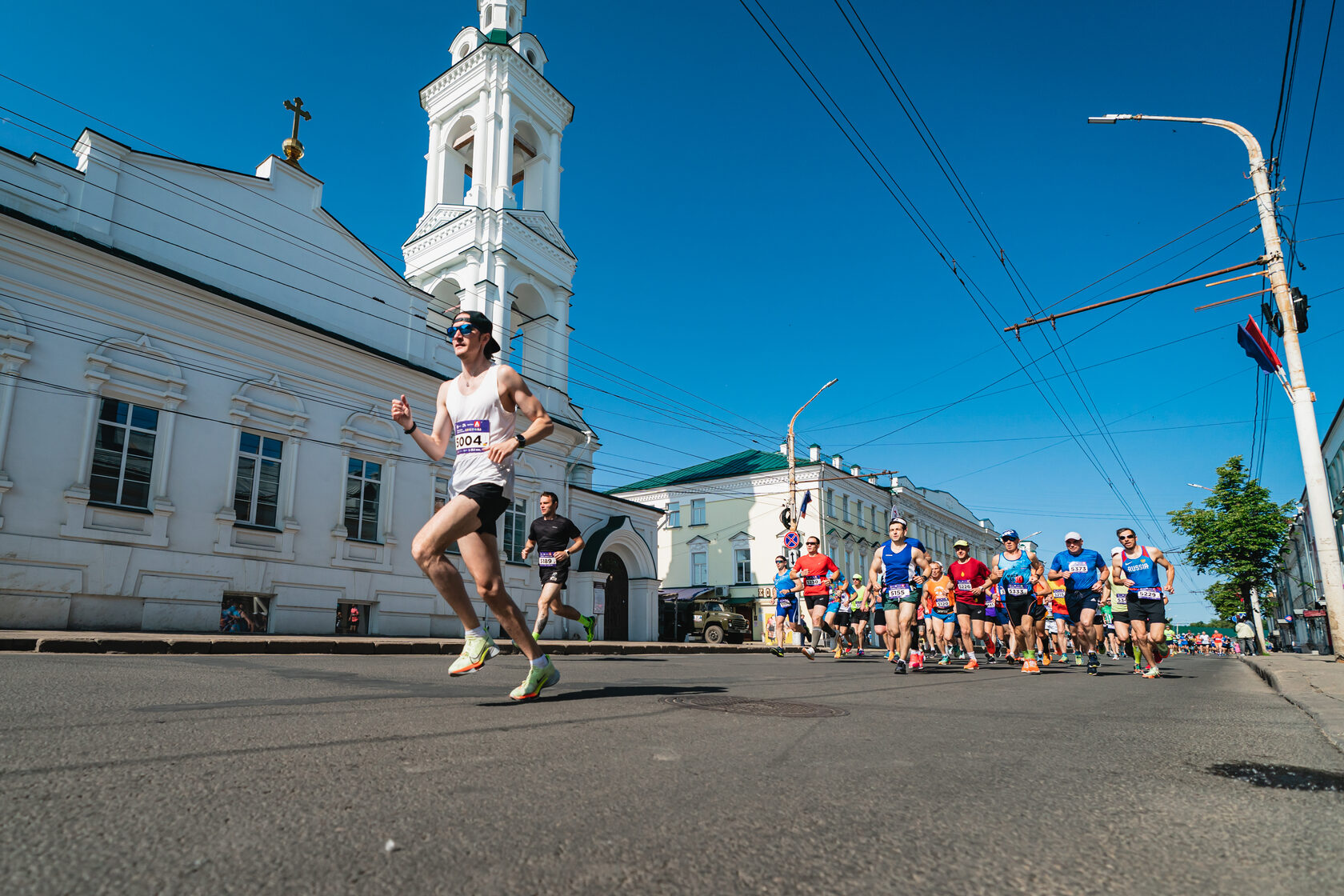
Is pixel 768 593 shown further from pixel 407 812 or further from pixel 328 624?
pixel 407 812

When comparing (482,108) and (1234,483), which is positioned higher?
(482,108)

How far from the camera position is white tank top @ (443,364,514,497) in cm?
465

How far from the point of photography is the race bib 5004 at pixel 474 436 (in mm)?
4719

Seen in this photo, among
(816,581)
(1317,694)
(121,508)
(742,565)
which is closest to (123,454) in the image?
(121,508)

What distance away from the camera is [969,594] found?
1192 cm

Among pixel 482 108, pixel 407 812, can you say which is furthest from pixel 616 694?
pixel 482 108

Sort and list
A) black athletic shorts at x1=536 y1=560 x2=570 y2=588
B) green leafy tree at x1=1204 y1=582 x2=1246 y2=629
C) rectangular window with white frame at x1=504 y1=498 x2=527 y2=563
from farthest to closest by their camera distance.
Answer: green leafy tree at x1=1204 y1=582 x2=1246 y2=629
rectangular window with white frame at x1=504 y1=498 x2=527 y2=563
black athletic shorts at x1=536 y1=560 x2=570 y2=588

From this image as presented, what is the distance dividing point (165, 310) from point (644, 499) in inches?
1499

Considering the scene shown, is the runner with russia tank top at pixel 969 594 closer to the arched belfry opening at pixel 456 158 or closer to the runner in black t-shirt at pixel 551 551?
the runner in black t-shirt at pixel 551 551

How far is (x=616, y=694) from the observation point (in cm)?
517

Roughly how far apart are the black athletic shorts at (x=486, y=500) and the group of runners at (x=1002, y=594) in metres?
6.75

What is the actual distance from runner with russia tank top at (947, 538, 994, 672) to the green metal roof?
3602cm

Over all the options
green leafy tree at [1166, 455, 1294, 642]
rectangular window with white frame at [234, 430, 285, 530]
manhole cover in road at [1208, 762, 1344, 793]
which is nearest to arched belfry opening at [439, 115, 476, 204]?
rectangular window with white frame at [234, 430, 285, 530]

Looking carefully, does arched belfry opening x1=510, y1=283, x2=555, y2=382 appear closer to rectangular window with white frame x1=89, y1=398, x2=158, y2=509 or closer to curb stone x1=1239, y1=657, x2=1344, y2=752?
rectangular window with white frame x1=89, y1=398, x2=158, y2=509
